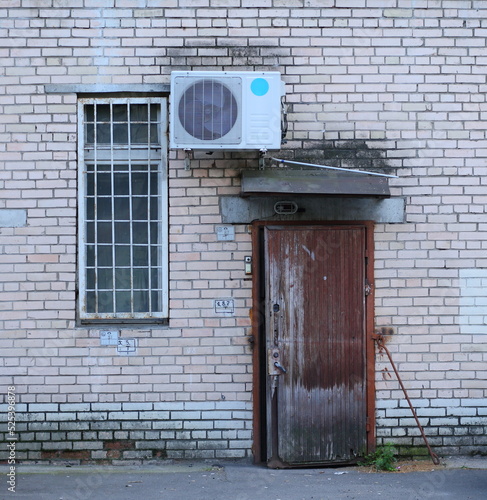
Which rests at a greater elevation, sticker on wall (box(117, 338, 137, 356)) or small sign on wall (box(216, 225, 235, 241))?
small sign on wall (box(216, 225, 235, 241))

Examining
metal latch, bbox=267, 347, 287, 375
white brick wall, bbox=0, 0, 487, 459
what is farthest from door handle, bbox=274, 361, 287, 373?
white brick wall, bbox=0, 0, 487, 459

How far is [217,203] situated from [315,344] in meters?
1.53

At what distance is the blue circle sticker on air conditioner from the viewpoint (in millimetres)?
5695

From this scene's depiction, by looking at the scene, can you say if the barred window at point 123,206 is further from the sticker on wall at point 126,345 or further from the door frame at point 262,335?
the door frame at point 262,335

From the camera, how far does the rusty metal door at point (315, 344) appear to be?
19.4 feet

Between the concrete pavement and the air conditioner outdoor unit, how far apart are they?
2797 mm

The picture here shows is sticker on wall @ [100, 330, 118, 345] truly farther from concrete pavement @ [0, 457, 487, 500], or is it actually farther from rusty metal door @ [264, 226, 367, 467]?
rusty metal door @ [264, 226, 367, 467]

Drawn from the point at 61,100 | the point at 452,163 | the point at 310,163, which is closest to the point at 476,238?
the point at 452,163

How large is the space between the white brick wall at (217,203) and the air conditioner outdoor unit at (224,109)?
38 centimetres

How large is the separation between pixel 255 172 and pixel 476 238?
2097 mm

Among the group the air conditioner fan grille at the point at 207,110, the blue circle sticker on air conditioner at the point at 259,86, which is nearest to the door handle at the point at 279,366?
the air conditioner fan grille at the point at 207,110

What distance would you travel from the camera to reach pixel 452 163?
6.11 meters

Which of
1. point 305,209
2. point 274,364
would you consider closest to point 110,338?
point 274,364

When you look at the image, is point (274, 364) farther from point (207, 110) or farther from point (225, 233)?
point (207, 110)
